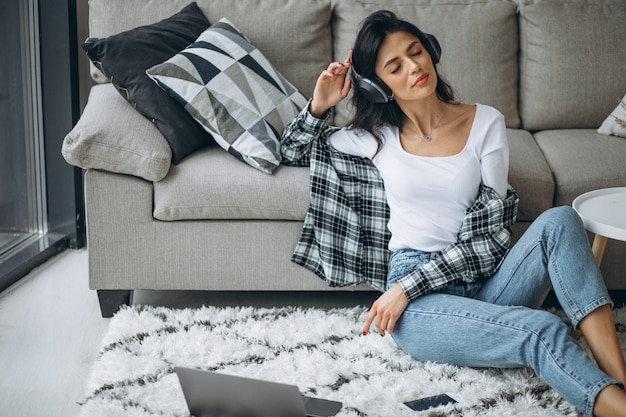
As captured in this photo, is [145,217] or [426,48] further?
[145,217]

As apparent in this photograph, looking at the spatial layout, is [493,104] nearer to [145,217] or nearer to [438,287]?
[438,287]

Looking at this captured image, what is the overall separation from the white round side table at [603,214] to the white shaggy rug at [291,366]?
37 cm

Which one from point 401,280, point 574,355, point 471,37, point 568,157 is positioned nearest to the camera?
point 574,355

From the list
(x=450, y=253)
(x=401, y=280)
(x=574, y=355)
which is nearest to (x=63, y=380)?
(x=401, y=280)

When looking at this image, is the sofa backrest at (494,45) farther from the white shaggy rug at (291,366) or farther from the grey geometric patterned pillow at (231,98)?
the white shaggy rug at (291,366)

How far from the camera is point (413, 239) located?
1.92m

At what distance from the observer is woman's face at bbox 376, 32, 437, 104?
186 centimetres

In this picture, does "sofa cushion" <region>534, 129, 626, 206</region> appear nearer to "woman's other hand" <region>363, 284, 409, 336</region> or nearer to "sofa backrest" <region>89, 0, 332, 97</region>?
"woman's other hand" <region>363, 284, 409, 336</region>

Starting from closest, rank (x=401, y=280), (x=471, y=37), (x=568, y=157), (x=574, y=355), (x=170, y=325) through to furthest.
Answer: (x=574, y=355) < (x=401, y=280) < (x=170, y=325) < (x=568, y=157) < (x=471, y=37)

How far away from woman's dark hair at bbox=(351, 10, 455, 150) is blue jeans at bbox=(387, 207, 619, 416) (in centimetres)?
36

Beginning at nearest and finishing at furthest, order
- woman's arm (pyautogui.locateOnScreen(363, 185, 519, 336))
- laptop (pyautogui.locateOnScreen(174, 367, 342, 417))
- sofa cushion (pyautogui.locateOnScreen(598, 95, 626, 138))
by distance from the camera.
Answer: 1. laptop (pyautogui.locateOnScreen(174, 367, 342, 417))
2. woman's arm (pyautogui.locateOnScreen(363, 185, 519, 336))
3. sofa cushion (pyautogui.locateOnScreen(598, 95, 626, 138))

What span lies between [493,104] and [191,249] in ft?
4.02

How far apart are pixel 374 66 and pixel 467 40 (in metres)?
0.88

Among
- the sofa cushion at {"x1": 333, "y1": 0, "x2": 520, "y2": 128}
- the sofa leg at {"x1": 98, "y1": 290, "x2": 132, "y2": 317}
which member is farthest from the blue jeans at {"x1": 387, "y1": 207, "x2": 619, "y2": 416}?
the sofa cushion at {"x1": 333, "y1": 0, "x2": 520, "y2": 128}
